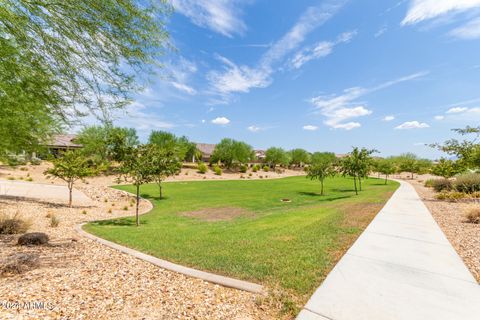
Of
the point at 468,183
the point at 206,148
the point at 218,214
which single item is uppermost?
the point at 206,148

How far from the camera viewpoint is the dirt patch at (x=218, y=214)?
A: 13938 millimetres

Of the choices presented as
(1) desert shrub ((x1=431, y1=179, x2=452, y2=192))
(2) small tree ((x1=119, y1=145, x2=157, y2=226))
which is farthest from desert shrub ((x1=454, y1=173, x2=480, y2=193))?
(2) small tree ((x1=119, y1=145, x2=157, y2=226))

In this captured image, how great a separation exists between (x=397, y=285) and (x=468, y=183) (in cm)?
2134

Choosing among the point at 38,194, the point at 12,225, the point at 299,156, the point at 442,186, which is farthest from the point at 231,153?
the point at 12,225

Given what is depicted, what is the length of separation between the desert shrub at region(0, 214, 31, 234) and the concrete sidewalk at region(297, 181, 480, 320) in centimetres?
868

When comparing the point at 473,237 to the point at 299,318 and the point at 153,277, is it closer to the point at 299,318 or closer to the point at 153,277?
the point at 299,318

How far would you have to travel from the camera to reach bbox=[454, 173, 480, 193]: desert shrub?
17852mm

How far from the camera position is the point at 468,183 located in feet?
60.6

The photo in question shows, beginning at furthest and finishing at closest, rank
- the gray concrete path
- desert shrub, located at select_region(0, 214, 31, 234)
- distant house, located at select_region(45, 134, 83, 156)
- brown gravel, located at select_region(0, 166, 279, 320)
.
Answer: the gray concrete path
distant house, located at select_region(45, 134, 83, 156)
desert shrub, located at select_region(0, 214, 31, 234)
brown gravel, located at select_region(0, 166, 279, 320)

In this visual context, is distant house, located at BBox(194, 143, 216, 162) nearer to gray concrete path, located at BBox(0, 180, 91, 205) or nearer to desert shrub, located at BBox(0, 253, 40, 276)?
gray concrete path, located at BBox(0, 180, 91, 205)

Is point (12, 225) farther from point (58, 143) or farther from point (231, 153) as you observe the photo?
point (231, 153)

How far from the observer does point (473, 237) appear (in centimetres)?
670

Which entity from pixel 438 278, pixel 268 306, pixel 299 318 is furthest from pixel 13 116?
pixel 438 278

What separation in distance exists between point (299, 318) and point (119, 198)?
2094cm
